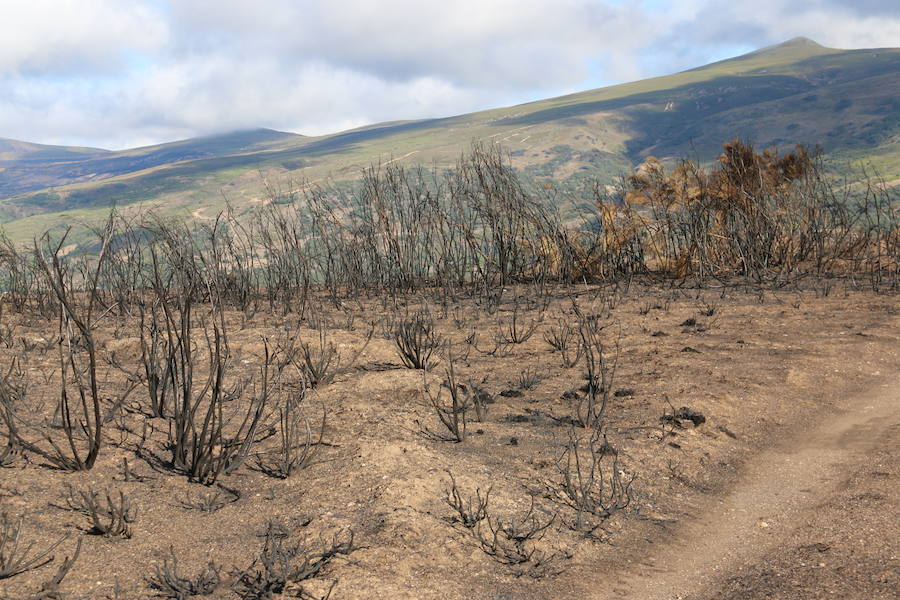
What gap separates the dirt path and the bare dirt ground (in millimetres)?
13

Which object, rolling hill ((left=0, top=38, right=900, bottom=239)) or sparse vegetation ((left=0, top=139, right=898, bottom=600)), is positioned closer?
sparse vegetation ((left=0, top=139, right=898, bottom=600))

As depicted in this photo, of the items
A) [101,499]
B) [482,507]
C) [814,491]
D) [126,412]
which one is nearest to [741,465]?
[814,491]

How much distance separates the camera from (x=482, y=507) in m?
3.34

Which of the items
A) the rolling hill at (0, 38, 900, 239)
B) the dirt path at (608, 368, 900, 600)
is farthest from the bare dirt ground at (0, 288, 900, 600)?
the rolling hill at (0, 38, 900, 239)

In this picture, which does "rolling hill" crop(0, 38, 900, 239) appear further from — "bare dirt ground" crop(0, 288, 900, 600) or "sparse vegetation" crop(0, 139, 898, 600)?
"bare dirt ground" crop(0, 288, 900, 600)

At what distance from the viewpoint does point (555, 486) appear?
12.4 ft

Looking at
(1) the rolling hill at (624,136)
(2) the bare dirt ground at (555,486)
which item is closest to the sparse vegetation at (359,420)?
(2) the bare dirt ground at (555,486)

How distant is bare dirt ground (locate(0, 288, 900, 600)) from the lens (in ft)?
9.36

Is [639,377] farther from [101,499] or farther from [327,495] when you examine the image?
[101,499]

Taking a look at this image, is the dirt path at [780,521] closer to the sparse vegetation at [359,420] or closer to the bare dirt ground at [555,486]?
the bare dirt ground at [555,486]

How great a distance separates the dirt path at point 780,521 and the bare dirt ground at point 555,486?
13 mm

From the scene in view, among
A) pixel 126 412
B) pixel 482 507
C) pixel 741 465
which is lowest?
pixel 741 465

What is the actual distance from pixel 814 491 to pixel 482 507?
6.14ft

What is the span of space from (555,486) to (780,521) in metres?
1.15
